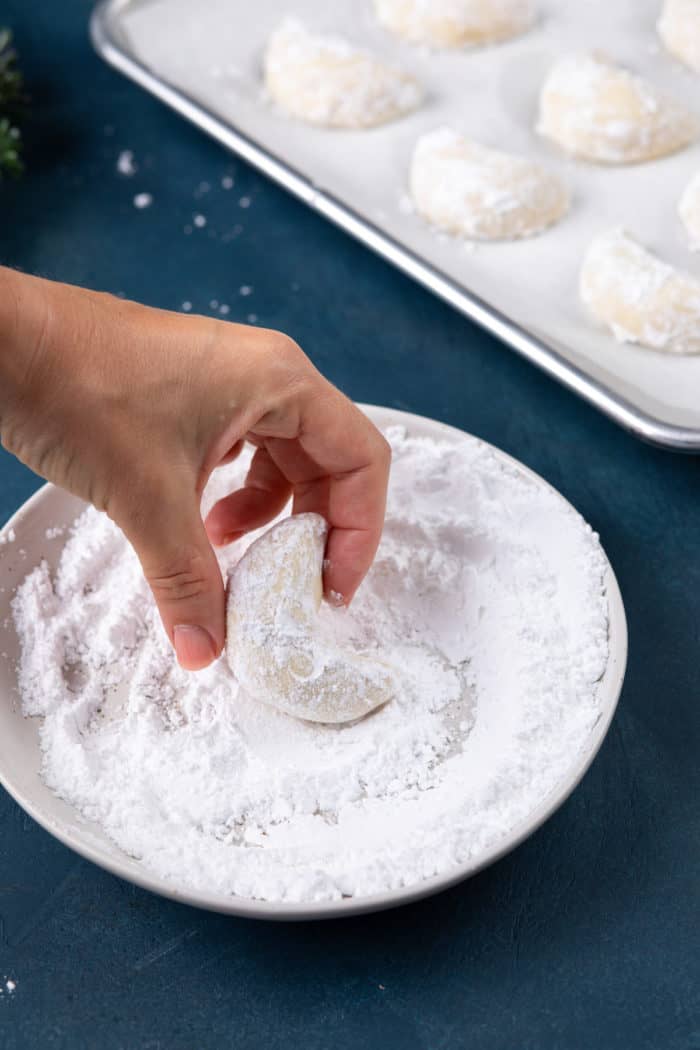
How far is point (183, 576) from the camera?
2.92 ft

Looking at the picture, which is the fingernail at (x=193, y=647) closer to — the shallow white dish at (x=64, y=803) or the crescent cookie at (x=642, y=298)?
the shallow white dish at (x=64, y=803)

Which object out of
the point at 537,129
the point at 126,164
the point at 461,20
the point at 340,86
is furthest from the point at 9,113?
the point at 537,129

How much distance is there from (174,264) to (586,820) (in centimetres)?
97

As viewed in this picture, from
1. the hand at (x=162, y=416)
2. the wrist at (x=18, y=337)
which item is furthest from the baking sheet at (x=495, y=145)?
the wrist at (x=18, y=337)

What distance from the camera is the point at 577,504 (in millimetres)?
1253

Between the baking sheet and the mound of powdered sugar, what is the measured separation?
253 mm

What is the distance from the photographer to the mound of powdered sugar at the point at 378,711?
87 cm

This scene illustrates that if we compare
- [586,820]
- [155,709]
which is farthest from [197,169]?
[586,820]

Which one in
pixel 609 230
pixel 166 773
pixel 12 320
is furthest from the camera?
pixel 609 230

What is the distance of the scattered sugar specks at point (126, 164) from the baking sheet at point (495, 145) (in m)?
0.11

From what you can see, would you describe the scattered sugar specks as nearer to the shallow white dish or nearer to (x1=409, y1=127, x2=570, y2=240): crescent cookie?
(x1=409, y1=127, x2=570, y2=240): crescent cookie

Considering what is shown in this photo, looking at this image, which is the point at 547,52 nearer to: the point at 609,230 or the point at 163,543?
the point at 609,230

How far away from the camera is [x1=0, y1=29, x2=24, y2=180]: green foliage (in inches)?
64.0

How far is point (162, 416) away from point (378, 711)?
34cm
